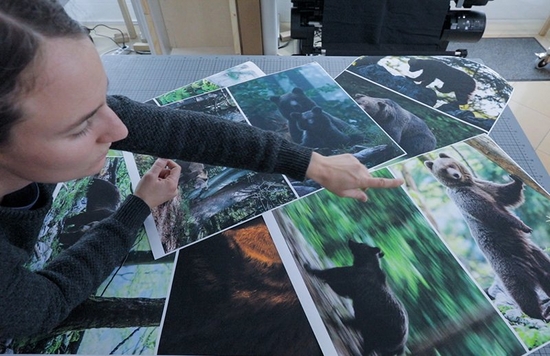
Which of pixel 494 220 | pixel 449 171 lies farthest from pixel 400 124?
pixel 494 220

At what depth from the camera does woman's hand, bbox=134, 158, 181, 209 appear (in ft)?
1.85

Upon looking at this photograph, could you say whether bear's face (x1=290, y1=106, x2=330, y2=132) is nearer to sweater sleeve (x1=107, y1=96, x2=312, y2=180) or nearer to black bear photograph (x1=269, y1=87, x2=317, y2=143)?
black bear photograph (x1=269, y1=87, x2=317, y2=143)

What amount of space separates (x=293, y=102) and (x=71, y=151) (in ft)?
1.47

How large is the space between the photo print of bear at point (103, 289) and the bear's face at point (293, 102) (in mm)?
319

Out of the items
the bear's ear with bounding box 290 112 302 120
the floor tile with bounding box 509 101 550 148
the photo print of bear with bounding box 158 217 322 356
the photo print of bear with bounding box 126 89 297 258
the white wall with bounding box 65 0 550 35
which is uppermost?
the bear's ear with bounding box 290 112 302 120

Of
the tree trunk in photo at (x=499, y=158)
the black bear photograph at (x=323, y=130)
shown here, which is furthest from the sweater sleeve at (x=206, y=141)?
the tree trunk in photo at (x=499, y=158)

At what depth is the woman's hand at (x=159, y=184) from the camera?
56 cm

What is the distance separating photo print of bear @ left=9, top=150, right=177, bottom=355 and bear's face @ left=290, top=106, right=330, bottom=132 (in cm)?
33

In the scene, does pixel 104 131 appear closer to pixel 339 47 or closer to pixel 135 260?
pixel 135 260

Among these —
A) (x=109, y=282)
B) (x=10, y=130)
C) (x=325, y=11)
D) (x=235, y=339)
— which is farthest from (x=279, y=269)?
(x=325, y=11)

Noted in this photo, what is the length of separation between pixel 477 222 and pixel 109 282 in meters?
0.53

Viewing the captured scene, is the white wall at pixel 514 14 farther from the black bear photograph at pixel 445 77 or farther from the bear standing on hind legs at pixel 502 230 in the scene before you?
the bear standing on hind legs at pixel 502 230

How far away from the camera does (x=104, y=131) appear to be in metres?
0.40

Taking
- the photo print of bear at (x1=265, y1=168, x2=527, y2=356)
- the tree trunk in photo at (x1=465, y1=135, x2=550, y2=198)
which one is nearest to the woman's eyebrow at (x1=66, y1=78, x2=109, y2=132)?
the photo print of bear at (x1=265, y1=168, x2=527, y2=356)
